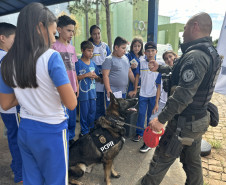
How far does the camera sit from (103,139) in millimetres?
2430

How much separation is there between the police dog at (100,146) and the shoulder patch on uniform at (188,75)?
127 centimetres

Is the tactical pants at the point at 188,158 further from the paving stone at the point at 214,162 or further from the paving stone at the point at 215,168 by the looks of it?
the paving stone at the point at 214,162

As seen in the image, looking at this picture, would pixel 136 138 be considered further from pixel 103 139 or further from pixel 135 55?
pixel 135 55

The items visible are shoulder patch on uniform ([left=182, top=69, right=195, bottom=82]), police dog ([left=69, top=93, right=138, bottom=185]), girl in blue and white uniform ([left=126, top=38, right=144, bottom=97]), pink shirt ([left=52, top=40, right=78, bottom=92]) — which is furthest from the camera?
girl in blue and white uniform ([left=126, top=38, right=144, bottom=97])

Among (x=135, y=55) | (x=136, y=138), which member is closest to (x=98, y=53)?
(x=135, y=55)

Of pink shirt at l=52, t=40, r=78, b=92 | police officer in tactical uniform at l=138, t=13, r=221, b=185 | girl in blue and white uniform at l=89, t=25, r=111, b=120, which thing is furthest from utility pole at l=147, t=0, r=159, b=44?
police officer in tactical uniform at l=138, t=13, r=221, b=185

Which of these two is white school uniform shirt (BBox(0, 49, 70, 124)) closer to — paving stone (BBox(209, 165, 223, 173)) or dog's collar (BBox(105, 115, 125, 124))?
dog's collar (BBox(105, 115, 125, 124))

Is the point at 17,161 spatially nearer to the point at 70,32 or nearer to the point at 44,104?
the point at 44,104

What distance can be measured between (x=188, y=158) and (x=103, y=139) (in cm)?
120

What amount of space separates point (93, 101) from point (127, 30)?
20.7m

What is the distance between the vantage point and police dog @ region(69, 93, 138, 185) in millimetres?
2379

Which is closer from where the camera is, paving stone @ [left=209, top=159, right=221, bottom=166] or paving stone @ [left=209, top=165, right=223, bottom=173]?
paving stone @ [left=209, top=165, right=223, bottom=173]

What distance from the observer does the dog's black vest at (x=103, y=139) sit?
7.89ft

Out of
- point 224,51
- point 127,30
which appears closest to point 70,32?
point 224,51
